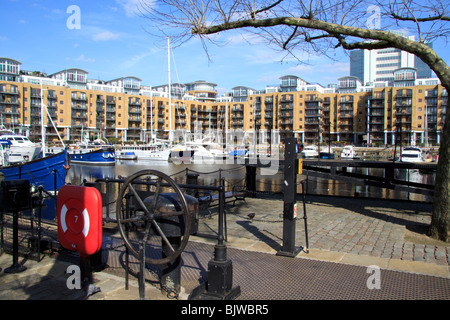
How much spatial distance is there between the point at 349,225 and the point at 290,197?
3.30m

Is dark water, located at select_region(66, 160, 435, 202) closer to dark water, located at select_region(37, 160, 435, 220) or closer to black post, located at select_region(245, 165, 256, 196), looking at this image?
dark water, located at select_region(37, 160, 435, 220)

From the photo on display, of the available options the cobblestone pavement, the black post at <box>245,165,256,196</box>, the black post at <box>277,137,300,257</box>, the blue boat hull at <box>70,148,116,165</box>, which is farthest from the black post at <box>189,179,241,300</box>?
the blue boat hull at <box>70,148,116,165</box>

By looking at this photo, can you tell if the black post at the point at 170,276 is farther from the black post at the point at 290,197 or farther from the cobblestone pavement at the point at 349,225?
the cobblestone pavement at the point at 349,225

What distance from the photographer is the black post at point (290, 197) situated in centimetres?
604

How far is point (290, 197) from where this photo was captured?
6102 mm

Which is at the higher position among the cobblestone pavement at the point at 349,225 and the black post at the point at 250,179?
the black post at the point at 250,179

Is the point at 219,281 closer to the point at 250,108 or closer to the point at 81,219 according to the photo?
the point at 81,219

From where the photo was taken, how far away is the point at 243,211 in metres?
10.5

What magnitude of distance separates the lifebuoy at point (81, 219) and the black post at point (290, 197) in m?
3.26
